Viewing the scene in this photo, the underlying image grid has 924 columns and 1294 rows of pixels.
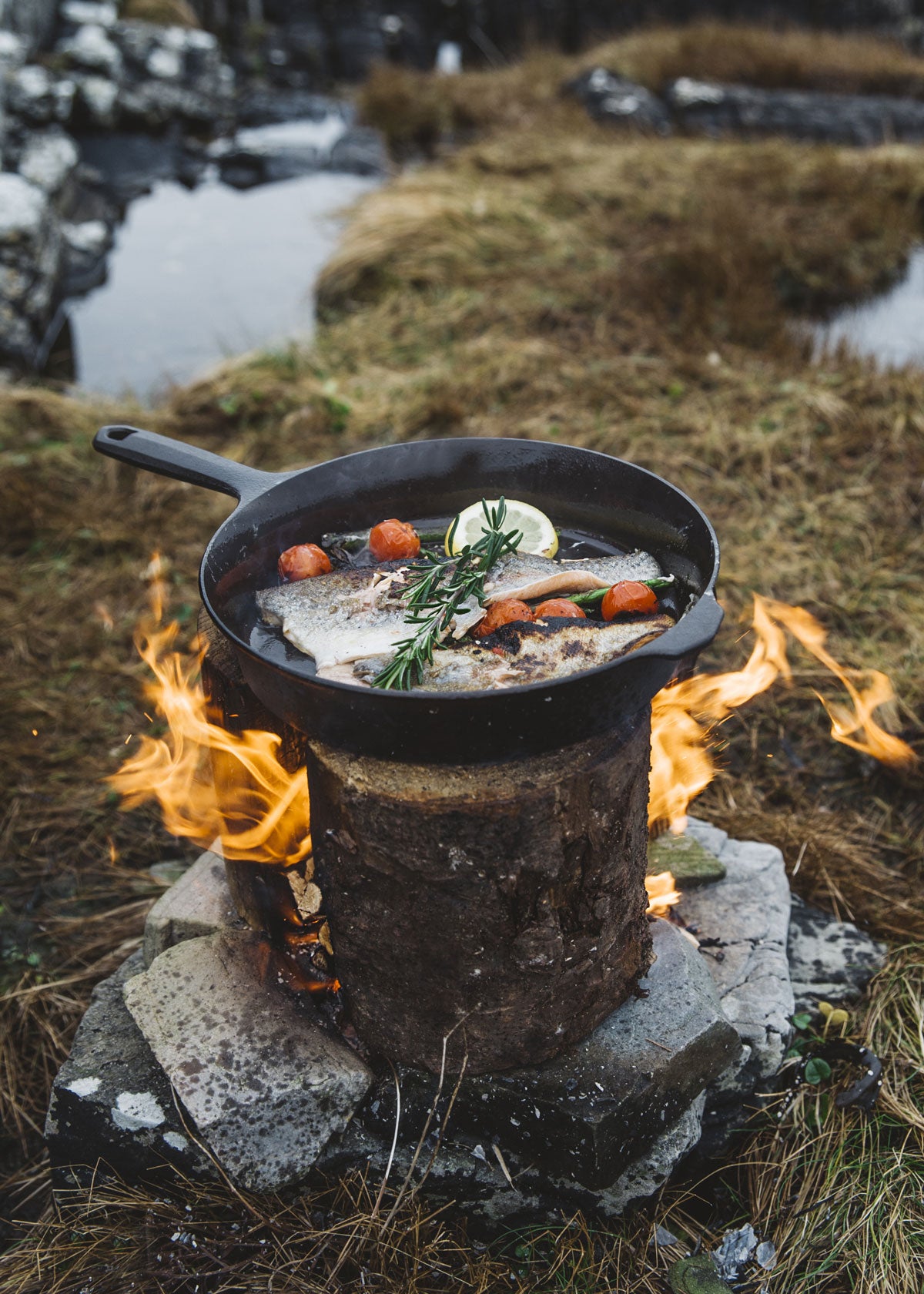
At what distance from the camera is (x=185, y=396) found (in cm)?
673

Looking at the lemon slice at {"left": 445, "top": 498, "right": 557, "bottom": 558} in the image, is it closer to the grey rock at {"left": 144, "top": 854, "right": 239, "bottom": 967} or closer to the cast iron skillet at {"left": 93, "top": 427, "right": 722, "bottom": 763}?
the cast iron skillet at {"left": 93, "top": 427, "right": 722, "bottom": 763}

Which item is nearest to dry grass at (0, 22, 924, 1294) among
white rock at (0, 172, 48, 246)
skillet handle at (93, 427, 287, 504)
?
skillet handle at (93, 427, 287, 504)

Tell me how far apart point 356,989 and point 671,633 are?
4.05ft

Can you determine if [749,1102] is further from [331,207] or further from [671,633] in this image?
[331,207]

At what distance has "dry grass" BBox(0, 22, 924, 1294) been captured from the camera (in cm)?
242

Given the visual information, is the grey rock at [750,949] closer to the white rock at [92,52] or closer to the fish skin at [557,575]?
the fish skin at [557,575]

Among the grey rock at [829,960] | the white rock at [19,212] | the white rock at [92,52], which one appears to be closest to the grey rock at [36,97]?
the white rock at [92,52]

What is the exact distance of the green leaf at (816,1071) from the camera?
9.00 feet

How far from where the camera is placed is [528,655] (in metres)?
2.10

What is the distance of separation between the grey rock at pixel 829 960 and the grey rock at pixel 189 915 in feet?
5.67

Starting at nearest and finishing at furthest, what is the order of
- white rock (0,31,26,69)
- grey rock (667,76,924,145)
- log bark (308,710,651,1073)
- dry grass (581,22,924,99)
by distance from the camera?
log bark (308,710,651,1073)
white rock (0,31,26,69)
grey rock (667,76,924,145)
dry grass (581,22,924,99)

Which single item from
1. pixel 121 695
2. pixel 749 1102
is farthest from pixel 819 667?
pixel 121 695

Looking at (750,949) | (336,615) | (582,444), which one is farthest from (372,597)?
(582,444)

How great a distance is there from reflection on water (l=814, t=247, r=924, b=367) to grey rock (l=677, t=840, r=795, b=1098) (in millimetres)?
5091
